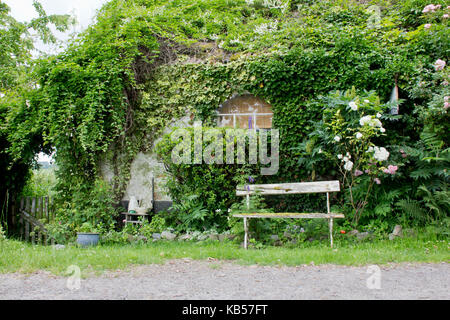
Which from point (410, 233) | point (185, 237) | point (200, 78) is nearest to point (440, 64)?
point (410, 233)

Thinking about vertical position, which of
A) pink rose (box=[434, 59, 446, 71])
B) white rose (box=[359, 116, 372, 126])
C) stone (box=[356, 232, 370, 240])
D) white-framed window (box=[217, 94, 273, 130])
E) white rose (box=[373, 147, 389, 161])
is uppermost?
pink rose (box=[434, 59, 446, 71])

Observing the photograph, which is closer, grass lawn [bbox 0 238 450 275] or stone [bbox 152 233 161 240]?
grass lawn [bbox 0 238 450 275]

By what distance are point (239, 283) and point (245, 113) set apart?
187 inches

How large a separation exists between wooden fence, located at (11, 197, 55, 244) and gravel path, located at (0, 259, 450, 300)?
4.10 meters

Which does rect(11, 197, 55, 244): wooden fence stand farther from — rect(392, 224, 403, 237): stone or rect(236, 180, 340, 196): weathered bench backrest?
rect(392, 224, 403, 237): stone

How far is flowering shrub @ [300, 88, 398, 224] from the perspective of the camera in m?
5.53

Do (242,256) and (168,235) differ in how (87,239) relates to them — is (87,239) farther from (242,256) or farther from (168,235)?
(242,256)

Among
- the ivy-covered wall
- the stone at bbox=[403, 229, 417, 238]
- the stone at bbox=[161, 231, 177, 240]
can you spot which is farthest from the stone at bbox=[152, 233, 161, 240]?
the stone at bbox=[403, 229, 417, 238]

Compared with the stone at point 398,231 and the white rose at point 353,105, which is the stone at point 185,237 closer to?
the stone at point 398,231

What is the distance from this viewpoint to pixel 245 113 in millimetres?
7480

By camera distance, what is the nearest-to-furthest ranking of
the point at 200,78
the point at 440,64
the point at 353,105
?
the point at 353,105 → the point at 440,64 → the point at 200,78

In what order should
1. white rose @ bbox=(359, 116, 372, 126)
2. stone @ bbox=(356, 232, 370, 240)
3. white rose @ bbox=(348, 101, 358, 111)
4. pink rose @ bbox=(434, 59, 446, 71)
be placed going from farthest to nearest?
1. pink rose @ bbox=(434, 59, 446, 71)
2. stone @ bbox=(356, 232, 370, 240)
3. white rose @ bbox=(348, 101, 358, 111)
4. white rose @ bbox=(359, 116, 372, 126)

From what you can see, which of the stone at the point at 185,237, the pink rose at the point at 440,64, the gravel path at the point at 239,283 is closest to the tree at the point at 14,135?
the stone at the point at 185,237
